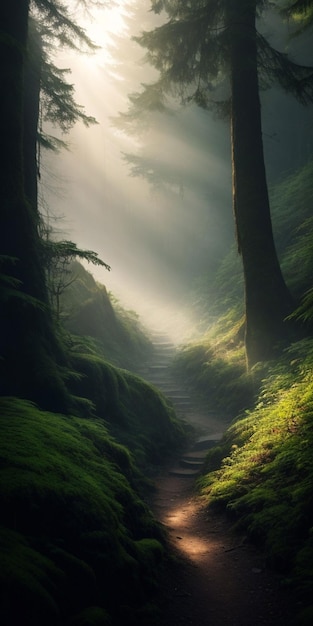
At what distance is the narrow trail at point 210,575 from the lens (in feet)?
12.4

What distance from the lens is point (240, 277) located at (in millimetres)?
22641

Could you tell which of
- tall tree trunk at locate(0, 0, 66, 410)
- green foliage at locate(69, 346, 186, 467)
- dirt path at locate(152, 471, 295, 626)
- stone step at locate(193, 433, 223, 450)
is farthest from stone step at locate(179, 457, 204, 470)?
tall tree trunk at locate(0, 0, 66, 410)

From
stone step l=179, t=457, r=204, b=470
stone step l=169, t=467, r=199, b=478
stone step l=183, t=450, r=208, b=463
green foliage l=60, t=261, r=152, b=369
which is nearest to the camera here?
stone step l=169, t=467, r=199, b=478

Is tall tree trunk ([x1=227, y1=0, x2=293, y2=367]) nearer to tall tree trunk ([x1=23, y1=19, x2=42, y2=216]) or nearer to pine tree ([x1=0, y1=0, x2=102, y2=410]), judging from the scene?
tall tree trunk ([x1=23, y1=19, x2=42, y2=216])

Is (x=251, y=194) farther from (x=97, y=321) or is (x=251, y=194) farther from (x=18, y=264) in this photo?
(x=97, y=321)

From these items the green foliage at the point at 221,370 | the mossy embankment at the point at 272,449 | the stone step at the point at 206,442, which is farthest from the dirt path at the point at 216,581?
the green foliage at the point at 221,370

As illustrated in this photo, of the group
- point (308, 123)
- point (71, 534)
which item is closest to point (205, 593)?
point (71, 534)

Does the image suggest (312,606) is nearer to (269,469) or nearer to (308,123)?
(269,469)

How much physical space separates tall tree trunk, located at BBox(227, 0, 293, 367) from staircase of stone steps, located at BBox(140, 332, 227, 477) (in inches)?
86.8

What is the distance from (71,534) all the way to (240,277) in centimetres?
2033

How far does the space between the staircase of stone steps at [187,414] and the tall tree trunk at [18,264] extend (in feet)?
13.1

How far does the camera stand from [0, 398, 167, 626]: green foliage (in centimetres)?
258

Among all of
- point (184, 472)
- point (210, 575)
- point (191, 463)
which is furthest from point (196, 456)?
point (210, 575)

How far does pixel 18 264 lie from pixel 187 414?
24.6 ft
